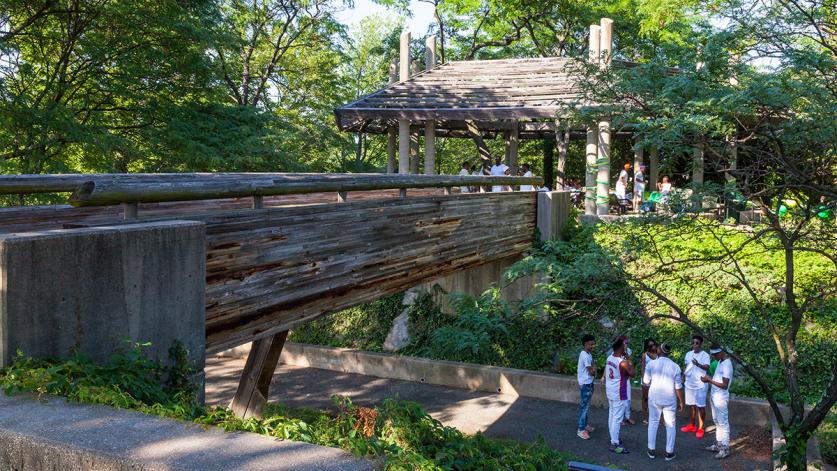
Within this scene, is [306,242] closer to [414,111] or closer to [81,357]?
[81,357]

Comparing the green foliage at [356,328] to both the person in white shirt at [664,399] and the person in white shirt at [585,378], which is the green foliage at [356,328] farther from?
the person in white shirt at [664,399]

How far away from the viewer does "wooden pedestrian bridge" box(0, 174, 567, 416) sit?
379 cm

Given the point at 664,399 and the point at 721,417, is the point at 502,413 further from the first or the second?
the point at 721,417

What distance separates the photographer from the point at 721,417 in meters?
9.21

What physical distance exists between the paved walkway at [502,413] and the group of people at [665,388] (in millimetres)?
211

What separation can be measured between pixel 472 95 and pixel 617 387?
1133cm

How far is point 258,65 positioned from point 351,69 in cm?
1211

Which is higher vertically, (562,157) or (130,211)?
(562,157)

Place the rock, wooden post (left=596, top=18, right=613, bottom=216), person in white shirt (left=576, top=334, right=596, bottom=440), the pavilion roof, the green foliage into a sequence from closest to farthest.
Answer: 1. person in white shirt (left=576, top=334, right=596, bottom=440)
2. the rock
3. the green foliage
4. wooden post (left=596, top=18, right=613, bottom=216)
5. the pavilion roof

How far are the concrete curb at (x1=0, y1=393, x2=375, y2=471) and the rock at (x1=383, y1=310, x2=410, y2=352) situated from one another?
39.3 ft

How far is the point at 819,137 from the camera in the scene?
280 inches

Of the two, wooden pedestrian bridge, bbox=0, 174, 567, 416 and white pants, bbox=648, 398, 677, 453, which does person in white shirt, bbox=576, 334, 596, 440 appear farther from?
wooden pedestrian bridge, bbox=0, 174, 567, 416

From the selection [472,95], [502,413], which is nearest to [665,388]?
[502,413]

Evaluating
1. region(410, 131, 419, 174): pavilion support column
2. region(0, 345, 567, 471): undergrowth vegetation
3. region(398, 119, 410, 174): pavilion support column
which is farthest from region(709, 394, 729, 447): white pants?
region(410, 131, 419, 174): pavilion support column
